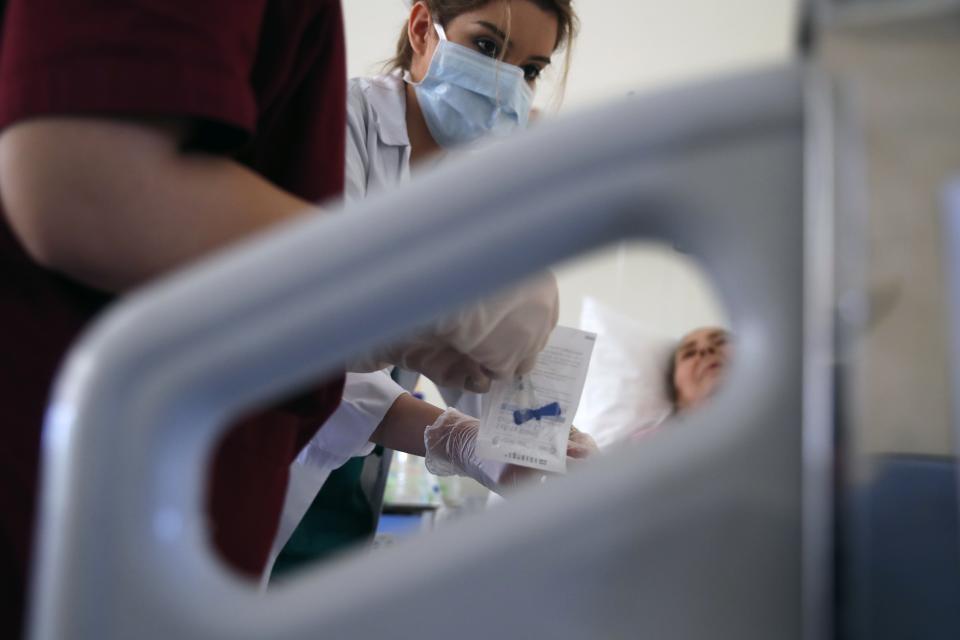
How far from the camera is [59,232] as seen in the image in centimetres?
44

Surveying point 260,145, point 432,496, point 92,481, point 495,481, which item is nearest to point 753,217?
point 92,481

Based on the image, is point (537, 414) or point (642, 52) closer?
point (537, 414)

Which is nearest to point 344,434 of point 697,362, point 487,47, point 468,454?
point 468,454

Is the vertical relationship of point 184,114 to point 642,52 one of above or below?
below

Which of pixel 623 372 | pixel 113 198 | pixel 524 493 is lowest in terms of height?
pixel 524 493

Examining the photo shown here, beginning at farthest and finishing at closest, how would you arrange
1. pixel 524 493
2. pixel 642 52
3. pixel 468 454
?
pixel 642 52 < pixel 468 454 < pixel 524 493

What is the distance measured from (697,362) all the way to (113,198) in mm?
2073

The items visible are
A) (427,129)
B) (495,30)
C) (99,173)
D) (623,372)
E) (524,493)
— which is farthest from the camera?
(623,372)

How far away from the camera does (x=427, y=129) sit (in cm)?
148

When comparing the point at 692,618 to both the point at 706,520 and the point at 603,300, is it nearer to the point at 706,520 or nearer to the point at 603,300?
Result: the point at 706,520

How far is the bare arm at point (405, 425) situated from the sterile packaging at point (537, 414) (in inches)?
12.1

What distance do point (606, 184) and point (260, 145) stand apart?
0.39 meters

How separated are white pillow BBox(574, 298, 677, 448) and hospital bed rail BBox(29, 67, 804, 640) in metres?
2.16

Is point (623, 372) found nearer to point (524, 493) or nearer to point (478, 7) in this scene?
point (478, 7)
